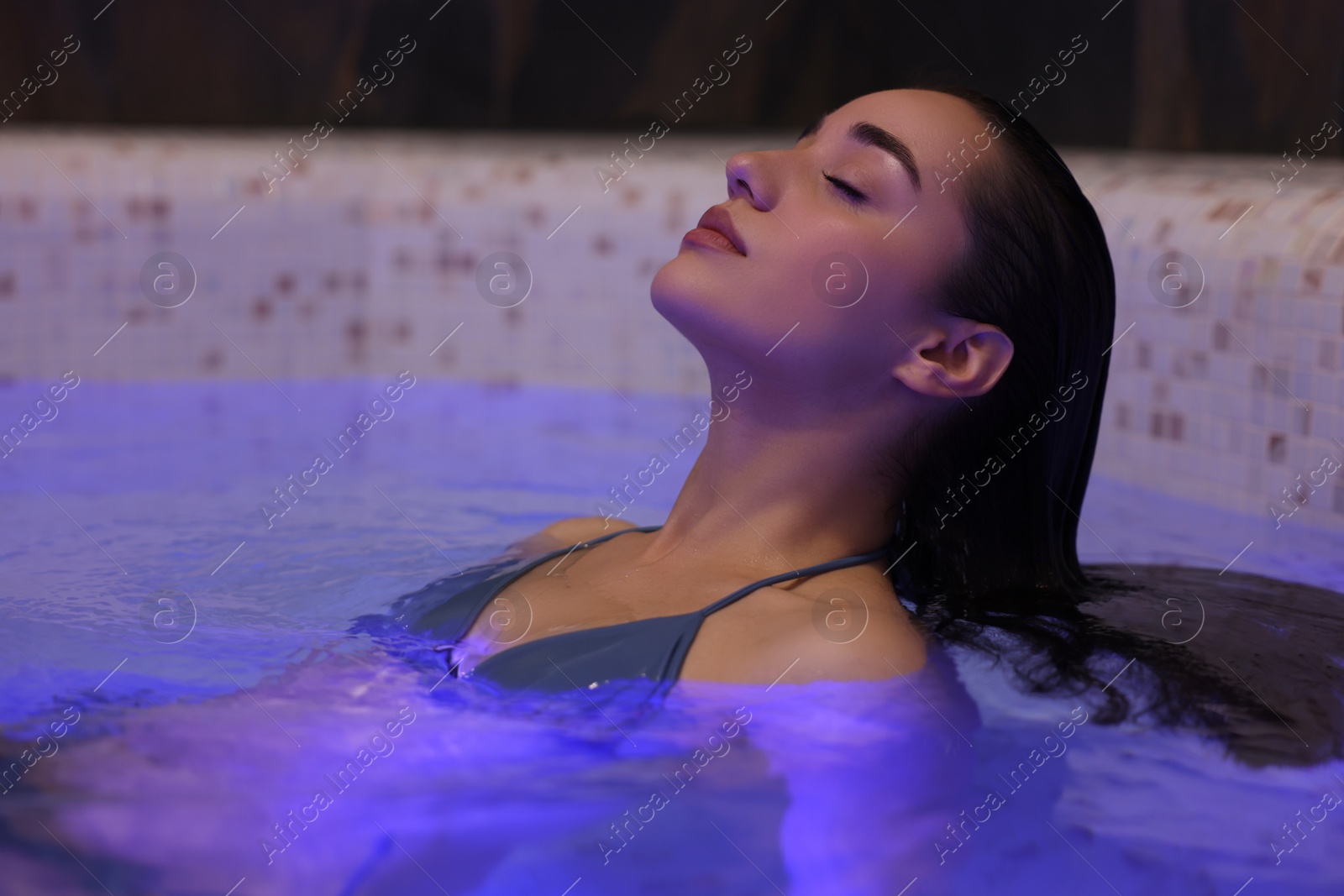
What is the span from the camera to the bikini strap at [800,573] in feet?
4.87

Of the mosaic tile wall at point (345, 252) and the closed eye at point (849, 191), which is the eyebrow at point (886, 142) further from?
the mosaic tile wall at point (345, 252)

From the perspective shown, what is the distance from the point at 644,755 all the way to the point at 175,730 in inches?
19.7

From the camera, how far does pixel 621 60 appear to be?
4664 millimetres

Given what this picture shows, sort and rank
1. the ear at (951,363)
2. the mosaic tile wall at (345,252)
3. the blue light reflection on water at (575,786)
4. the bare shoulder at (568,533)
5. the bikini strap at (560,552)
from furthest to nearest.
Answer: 1. the mosaic tile wall at (345,252)
2. the bare shoulder at (568,533)
3. the bikini strap at (560,552)
4. the ear at (951,363)
5. the blue light reflection on water at (575,786)

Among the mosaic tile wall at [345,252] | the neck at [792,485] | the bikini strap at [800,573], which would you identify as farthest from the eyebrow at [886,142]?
the mosaic tile wall at [345,252]

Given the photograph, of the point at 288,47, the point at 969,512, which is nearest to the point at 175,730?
the point at 969,512

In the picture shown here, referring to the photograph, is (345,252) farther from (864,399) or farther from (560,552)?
(864,399)

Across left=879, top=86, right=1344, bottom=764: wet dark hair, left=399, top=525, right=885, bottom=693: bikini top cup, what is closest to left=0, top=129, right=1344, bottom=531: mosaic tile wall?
left=879, top=86, right=1344, bottom=764: wet dark hair

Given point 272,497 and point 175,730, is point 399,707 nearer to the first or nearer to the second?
point 175,730

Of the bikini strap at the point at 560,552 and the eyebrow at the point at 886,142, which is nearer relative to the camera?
the eyebrow at the point at 886,142

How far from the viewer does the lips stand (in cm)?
151

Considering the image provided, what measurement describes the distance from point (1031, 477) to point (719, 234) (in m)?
0.48

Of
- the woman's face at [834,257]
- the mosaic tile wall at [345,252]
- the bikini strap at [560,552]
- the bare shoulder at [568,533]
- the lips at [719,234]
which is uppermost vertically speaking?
the mosaic tile wall at [345,252]

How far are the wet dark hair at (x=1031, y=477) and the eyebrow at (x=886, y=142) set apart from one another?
0.04m
